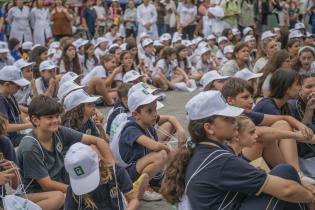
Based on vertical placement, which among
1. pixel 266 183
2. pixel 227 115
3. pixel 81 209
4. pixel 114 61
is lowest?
pixel 114 61

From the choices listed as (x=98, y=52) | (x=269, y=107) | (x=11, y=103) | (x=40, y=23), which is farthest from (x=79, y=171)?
(x=40, y=23)

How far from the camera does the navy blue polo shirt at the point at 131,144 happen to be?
18.1 feet

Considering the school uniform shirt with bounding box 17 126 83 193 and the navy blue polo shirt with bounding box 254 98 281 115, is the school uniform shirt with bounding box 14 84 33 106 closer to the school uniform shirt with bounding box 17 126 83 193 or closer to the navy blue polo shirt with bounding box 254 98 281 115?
the school uniform shirt with bounding box 17 126 83 193

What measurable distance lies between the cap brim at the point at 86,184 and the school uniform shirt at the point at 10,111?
3.12 metres

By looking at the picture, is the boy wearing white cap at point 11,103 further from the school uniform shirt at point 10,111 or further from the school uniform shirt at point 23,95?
the school uniform shirt at point 23,95

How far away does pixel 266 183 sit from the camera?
3.51 meters

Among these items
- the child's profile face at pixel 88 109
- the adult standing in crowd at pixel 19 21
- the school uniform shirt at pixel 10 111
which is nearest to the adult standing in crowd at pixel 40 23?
the adult standing in crowd at pixel 19 21

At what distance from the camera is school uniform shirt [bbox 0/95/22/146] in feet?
22.7

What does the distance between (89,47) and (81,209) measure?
9.12 m

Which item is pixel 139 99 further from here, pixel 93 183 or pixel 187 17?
pixel 187 17

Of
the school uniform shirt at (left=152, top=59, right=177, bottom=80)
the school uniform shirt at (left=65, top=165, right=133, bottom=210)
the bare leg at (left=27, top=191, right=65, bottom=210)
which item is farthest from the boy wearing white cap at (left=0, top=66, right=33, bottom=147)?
the school uniform shirt at (left=152, top=59, right=177, bottom=80)

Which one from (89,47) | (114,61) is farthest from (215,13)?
(114,61)

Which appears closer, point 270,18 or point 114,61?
point 114,61

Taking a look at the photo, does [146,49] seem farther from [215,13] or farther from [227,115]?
[227,115]
